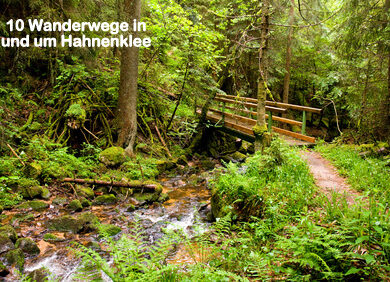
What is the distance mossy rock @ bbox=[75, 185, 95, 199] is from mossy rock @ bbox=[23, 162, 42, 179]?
106 cm

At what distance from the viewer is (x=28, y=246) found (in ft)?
14.4

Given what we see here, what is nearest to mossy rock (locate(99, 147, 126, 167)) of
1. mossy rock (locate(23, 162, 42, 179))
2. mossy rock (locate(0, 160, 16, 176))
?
mossy rock (locate(23, 162, 42, 179))

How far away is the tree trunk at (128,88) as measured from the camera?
9219 mm

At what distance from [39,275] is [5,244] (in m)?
0.96

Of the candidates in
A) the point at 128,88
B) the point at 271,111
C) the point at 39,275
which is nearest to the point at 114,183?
the point at 39,275

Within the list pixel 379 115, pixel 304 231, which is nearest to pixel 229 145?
pixel 379 115

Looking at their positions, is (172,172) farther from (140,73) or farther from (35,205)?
(35,205)

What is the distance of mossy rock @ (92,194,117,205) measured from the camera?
683 cm

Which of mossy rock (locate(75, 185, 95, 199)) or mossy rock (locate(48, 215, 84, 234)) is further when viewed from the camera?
mossy rock (locate(75, 185, 95, 199))

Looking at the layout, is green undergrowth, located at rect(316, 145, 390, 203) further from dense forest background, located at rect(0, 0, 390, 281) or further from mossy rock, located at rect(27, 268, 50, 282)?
mossy rock, located at rect(27, 268, 50, 282)

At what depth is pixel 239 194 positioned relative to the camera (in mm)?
5191

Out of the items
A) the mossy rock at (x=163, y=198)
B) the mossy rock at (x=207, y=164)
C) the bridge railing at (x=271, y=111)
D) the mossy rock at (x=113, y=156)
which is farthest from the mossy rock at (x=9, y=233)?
the mossy rock at (x=207, y=164)

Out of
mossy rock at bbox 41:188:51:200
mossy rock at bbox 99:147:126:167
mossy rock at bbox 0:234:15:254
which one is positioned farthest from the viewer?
mossy rock at bbox 99:147:126:167

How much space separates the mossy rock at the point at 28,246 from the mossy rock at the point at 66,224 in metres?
0.76
